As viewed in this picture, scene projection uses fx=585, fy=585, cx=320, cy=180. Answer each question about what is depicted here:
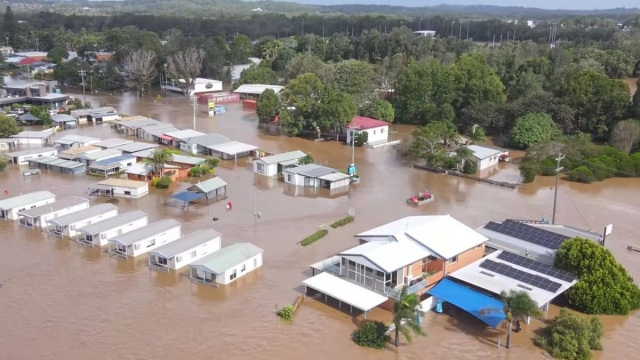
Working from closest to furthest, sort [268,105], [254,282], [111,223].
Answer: [254,282]
[111,223]
[268,105]

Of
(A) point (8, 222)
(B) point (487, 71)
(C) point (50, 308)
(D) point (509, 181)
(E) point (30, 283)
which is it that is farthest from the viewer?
(B) point (487, 71)

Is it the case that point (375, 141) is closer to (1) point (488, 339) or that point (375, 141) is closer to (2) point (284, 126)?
(2) point (284, 126)

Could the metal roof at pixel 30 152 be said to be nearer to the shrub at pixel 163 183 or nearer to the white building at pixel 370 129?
the shrub at pixel 163 183

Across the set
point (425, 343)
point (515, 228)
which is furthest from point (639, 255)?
point (425, 343)

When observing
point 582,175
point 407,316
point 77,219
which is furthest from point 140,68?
point 407,316

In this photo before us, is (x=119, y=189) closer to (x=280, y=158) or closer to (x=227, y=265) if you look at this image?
(x=280, y=158)
